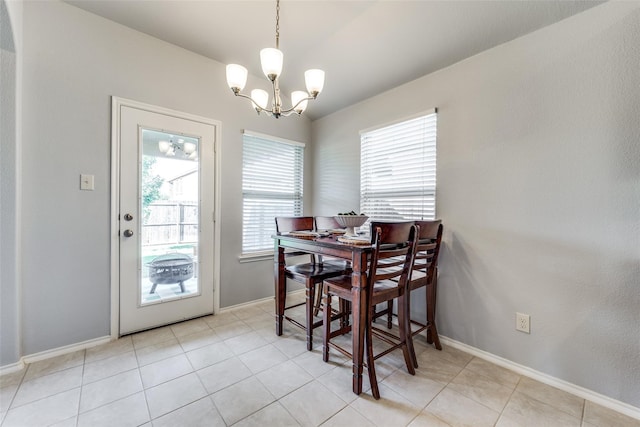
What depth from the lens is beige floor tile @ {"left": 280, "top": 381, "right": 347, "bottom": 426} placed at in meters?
1.38

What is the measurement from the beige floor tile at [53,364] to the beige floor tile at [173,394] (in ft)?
2.47

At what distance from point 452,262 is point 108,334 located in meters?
2.88

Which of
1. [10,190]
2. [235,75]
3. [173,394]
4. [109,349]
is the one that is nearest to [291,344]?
[173,394]

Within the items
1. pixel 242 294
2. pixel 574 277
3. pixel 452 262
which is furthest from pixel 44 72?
pixel 574 277

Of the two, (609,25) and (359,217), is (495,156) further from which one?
(359,217)

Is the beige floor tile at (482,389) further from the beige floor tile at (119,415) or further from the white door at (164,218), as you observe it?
the white door at (164,218)

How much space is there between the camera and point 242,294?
2.89 m

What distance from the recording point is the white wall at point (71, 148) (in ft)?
6.03

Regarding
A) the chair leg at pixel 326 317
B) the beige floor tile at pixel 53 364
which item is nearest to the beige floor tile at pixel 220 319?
the beige floor tile at pixel 53 364

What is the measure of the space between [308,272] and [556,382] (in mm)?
1770

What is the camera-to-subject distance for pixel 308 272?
2168 millimetres

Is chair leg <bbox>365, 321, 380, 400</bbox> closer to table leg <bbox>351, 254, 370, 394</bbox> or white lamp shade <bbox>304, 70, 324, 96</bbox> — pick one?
table leg <bbox>351, 254, 370, 394</bbox>

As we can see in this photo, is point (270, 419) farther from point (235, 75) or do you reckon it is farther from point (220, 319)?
Answer: point (235, 75)

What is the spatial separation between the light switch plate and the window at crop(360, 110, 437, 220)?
2.41 metres
